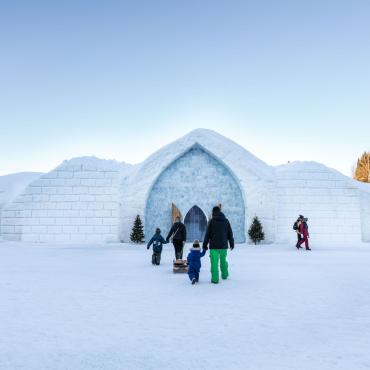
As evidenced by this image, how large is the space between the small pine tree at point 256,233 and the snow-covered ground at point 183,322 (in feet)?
37.2

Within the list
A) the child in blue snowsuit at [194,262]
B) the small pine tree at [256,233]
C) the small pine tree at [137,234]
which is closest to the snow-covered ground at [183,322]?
the child in blue snowsuit at [194,262]

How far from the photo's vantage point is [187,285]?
7.22 m

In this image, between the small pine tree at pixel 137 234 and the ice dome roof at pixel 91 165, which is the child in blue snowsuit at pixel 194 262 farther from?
the ice dome roof at pixel 91 165

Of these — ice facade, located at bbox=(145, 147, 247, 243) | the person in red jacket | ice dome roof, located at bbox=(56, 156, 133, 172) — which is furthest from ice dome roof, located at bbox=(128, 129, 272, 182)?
the person in red jacket

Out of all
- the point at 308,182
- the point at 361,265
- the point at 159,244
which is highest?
the point at 308,182

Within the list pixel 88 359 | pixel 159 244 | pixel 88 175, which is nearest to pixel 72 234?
pixel 88 175

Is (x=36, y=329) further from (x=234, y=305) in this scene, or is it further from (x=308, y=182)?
(x=308, y=182)

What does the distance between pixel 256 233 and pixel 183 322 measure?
15.6 meters

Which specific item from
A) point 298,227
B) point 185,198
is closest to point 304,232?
point 298,227

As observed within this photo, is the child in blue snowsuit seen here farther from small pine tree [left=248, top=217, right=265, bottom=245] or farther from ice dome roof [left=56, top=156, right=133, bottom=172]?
ice dome roof [left=56, top=156, right=133, bottom=172]

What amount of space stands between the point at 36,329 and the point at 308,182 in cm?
1944

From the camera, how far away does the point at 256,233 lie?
19.7 metres

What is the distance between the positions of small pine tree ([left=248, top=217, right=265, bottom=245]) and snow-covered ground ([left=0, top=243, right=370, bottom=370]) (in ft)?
37.2

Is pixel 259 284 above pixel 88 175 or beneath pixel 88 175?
beneath
